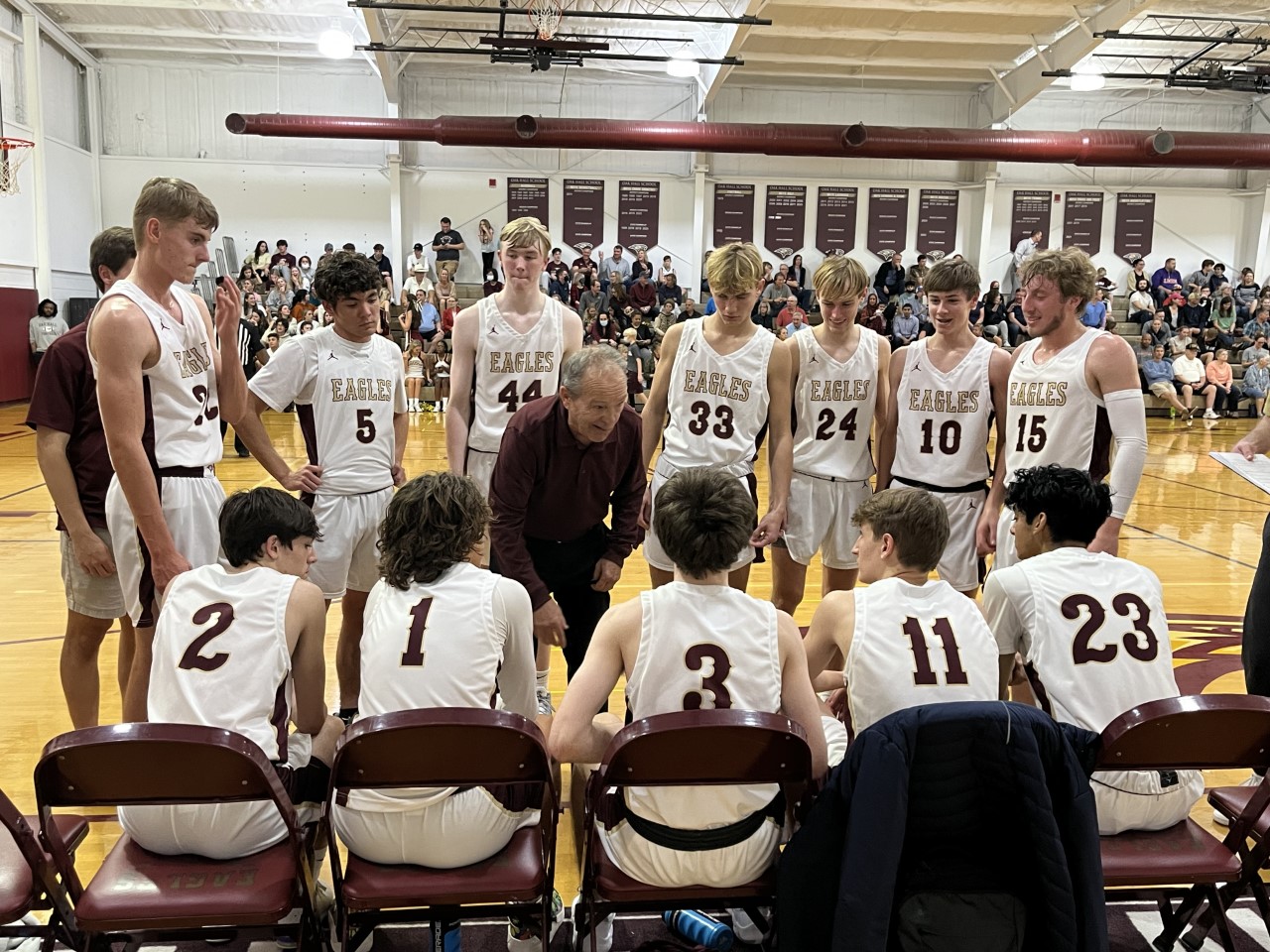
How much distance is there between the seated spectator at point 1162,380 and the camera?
17688 millimetres

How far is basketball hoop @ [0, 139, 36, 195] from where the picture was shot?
1391cm

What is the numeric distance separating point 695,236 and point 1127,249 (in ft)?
34.5

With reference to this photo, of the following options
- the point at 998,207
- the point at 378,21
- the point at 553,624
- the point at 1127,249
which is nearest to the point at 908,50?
the point at 998,207

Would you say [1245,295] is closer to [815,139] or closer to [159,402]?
[815,139]

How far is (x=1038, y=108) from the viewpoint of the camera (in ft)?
72.6

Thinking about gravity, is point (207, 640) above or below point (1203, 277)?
below

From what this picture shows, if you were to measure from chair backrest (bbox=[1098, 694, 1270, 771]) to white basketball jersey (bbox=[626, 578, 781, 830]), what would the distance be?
77 centimetres

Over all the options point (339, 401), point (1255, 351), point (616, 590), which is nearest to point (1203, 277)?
point (1255, 351)

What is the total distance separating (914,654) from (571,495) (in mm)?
1477

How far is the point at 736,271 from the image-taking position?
12.3ft

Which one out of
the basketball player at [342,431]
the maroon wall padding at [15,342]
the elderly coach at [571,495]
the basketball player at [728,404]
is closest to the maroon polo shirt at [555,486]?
the elderly coach at [571,495]

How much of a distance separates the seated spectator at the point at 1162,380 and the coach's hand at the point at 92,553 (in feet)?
Answer: 61.2

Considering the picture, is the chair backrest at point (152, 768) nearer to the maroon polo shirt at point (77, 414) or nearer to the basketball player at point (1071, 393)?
the maroon polo shirt at point (77, 414)

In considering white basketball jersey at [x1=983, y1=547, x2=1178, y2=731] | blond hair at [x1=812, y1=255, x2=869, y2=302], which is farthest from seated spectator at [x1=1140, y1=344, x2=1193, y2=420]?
white basketball jersey at [x1=983, y1=547, x2=1178, y2=731]
